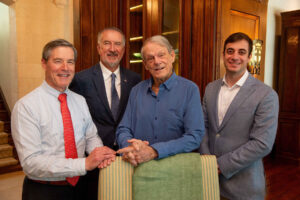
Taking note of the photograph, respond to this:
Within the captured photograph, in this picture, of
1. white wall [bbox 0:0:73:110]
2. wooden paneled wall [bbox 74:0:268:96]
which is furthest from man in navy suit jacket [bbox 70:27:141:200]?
white wall [bbox 0:0:73:110]

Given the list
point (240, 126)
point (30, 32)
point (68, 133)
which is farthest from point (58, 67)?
point (30, 32)

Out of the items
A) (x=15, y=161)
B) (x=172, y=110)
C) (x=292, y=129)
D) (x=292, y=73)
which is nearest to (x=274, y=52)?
(x=292, y=73)

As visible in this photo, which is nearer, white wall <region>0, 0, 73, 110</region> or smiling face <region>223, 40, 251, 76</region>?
smiling face <region>223, 40, 251, 76</region>

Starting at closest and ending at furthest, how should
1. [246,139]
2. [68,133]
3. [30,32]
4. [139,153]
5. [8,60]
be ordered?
[139,153] < [68,133] < [246,139] < [30,32] < [8,60]

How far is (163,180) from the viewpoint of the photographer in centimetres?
134

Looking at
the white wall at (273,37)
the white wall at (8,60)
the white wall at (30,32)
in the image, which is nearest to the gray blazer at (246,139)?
the white wall at (273,37)

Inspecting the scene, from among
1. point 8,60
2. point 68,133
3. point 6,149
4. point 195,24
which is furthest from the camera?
point 8,60

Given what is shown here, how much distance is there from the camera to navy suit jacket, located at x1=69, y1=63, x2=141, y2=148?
197 centimetres

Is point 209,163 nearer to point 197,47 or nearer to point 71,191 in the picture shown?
point 71,191

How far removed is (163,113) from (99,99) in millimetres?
717

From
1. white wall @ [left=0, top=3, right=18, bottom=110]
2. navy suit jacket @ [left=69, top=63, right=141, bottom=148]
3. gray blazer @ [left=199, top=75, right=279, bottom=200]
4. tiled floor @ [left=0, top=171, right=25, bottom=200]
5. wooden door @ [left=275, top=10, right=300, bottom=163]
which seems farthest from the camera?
white wall @ [left=0, top=3, right=18, bottom=110]

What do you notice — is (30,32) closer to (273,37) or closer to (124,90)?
(124,90)

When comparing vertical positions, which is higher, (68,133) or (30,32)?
(30,32)

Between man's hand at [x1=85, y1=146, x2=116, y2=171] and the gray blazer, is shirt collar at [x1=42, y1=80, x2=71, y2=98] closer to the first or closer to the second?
Result: man's hand at [x1=85, y1=146, x2=116, y2=171]
